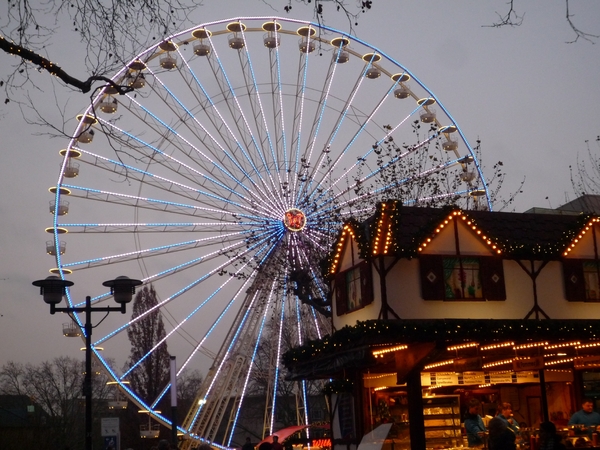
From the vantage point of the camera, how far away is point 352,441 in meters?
18.1

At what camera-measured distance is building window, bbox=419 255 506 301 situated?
1664 centimetres

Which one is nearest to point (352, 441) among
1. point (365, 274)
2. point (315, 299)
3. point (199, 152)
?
point (365, 274)

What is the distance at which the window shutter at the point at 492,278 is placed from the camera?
17.0 meters

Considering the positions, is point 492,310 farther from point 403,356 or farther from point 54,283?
point 54,283

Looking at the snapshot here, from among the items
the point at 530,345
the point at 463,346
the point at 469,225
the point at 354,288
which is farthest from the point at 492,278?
the point at 354,288

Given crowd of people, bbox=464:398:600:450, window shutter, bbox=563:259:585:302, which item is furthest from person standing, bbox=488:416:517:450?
window shutter, bbox=563:259:585:302

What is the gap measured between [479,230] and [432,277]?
1.43 m

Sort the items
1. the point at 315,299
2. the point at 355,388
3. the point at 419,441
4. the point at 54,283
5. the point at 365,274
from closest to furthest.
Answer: the point at 54,283 → the point at 419,441 → the point at 365,274 → the point at 355,388 → the point at 315,299

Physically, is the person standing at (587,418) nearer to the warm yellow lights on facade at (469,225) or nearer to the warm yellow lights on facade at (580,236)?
the warm yellow lights on facade at (469,225)

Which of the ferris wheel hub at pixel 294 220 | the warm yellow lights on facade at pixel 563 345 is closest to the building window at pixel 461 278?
the warm yellow lights on facade at pixel 563 345

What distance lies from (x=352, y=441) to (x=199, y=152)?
428 inches

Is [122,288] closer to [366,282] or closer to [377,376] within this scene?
[366,282]

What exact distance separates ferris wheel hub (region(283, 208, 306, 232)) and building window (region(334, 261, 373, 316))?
264 inches

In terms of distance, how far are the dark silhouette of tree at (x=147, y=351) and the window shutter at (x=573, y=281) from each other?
40.2 meters
